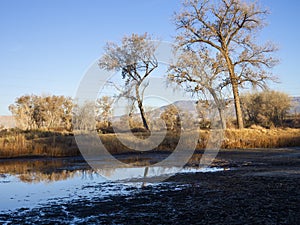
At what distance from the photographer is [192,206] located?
224 inches

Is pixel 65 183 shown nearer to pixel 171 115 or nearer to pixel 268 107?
pixel 171 115

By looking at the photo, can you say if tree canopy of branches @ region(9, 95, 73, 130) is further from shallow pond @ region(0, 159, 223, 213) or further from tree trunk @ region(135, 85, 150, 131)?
shallow pond @ region(0, 159, 223, 213)

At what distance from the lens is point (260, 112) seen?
41188 millimetres

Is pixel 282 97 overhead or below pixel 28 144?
overhead

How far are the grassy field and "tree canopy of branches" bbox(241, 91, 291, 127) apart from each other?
715 inches

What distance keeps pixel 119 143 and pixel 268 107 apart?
91.6 ft

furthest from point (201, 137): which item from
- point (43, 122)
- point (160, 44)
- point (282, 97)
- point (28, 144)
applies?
point (43, 122)

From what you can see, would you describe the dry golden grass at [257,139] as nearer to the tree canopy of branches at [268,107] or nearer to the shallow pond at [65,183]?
the shallow pond at [65,183]

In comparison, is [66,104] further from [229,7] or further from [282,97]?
[229,7]

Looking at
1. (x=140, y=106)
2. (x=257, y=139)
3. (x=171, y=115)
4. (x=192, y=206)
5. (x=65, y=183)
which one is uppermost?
(x=140, y=106)

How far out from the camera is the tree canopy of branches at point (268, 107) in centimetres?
3931

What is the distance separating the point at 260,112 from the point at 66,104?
32.1 m

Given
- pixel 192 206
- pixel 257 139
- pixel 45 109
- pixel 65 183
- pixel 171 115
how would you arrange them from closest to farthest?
pixel 192 206 < pixel 65 183 < pixel 257 139 < pixel 171 115 < pixel 45 109

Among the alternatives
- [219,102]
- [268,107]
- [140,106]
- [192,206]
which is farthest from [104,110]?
[192,206]
